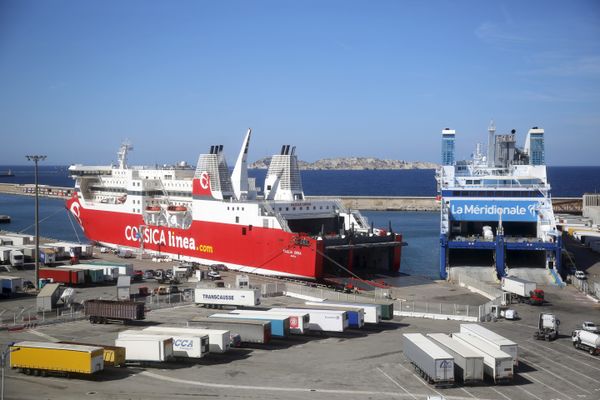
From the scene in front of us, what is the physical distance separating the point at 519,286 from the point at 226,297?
47.3 ft

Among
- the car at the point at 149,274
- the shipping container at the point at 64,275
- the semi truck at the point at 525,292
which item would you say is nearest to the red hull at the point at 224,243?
the car at the point at 149,274

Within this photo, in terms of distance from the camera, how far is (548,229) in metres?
43.2

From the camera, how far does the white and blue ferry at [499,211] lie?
42750mm

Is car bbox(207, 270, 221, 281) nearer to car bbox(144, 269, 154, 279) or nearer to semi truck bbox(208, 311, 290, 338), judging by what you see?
car bbox(144, 269, 154, 279)

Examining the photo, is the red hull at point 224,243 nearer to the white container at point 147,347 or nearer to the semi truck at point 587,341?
the semi truck at point 587,341

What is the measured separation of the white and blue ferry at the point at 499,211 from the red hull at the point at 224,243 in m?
10.8

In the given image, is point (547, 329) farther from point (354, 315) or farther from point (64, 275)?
point (64, 275)

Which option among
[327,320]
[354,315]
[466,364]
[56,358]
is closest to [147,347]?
[56,358]

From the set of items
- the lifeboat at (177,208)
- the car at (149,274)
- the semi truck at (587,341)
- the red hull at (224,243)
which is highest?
the lifeboat at (177,208)

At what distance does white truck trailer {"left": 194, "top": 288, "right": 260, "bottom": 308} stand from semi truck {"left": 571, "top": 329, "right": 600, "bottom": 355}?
13643 mm

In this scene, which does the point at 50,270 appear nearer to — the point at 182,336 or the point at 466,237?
the point at 182,336

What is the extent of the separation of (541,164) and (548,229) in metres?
8.57

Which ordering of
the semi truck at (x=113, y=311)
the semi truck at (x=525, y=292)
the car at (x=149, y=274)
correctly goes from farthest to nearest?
the car at (x=149, y=274) < the semi truck at (x=525, y=292) < the semi truck at (x=113, y=311)

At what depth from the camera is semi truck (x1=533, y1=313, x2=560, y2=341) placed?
86.1ft
